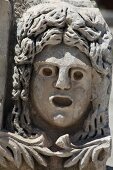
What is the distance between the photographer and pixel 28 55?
262 centimetres

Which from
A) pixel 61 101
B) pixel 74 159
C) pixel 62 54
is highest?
pixel 62 54

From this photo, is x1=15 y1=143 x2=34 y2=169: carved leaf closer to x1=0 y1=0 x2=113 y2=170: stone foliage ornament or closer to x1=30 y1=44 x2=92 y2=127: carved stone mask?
x1=0 y1=0 x2=113 y2=170: stone foliage ornament

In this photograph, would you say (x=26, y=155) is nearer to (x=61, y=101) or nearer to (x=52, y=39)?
(x=61, y=101)

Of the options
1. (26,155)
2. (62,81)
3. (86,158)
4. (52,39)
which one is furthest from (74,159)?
(52,39)

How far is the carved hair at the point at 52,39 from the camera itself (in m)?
2.61

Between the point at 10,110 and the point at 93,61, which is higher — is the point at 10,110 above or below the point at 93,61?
below

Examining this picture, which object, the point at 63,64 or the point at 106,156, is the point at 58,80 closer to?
the point at 63,64

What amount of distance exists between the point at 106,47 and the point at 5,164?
20.4 inches

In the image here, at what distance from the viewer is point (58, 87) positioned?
260 centimetres

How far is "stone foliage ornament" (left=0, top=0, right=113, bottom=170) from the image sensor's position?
8.57 feet

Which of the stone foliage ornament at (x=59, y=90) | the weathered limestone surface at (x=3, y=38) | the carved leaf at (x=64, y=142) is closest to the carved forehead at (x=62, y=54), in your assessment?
the stone foliage ornament at (x=59, y=90)

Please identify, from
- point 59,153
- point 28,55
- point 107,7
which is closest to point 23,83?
point 28,55

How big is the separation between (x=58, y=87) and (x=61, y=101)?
6 cm

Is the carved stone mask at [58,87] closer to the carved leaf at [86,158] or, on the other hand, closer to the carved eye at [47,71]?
the carved eye at [47,71]
